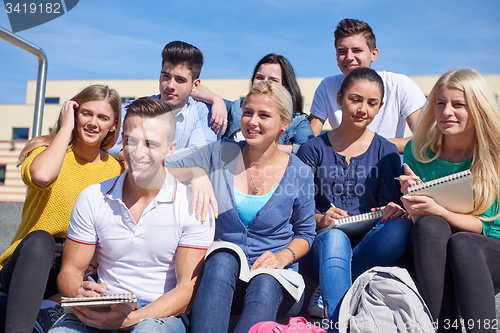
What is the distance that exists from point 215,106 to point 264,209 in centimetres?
130

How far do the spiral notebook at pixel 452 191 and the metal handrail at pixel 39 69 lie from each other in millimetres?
3054

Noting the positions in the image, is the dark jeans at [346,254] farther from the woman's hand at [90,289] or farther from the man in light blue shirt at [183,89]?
the man in light blue shirt at [183,89]

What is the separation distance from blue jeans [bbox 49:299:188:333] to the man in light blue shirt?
1499mm

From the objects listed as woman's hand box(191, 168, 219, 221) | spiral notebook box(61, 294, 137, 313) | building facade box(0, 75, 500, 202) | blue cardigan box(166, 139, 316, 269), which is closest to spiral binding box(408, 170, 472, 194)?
blue cardigan box(166, 139, 316, 269)

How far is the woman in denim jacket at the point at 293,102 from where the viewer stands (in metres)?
3.12

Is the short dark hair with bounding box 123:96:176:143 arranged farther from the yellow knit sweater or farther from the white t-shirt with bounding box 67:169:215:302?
the yellow knit sweater

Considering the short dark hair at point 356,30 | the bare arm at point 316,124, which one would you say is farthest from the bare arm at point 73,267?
the short dark hair at point 356,30

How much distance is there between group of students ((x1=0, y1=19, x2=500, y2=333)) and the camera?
5.78 ft

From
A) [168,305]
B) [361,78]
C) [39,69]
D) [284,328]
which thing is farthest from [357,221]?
[39,69]

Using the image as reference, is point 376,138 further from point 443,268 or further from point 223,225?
point 223,225

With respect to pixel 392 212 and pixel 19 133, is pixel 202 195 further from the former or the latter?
pixel 19 133

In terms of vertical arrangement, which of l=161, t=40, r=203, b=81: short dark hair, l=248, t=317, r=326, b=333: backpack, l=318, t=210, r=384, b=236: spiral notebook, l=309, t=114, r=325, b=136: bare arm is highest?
l=161, t=40, r=203, b=81: short dark hair

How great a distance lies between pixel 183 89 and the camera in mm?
3043

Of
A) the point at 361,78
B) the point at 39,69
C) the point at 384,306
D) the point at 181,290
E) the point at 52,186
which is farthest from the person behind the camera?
the point at 39,69
